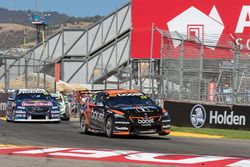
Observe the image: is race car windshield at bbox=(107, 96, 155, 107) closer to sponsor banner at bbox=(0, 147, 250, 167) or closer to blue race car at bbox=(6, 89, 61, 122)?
sponsor banner at bbox=(0, 147, 250, 167)

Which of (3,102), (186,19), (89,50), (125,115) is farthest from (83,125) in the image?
(89,50)

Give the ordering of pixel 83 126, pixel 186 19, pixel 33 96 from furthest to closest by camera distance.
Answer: pixel 186 19
pixel 33 96
pixel 83 126

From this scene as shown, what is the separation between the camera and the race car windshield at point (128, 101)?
18.7 m

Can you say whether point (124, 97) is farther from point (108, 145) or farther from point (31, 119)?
point (31, 119)

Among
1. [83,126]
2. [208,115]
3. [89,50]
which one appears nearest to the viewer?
[83,126]

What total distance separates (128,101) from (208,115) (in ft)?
14.9

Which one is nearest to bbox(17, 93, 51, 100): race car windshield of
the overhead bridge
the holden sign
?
the holden sign

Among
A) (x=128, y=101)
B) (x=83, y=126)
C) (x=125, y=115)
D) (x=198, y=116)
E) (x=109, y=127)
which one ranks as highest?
(x=128, y=101)

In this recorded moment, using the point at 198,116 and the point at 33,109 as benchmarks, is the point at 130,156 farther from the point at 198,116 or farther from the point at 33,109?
the point at 33,109

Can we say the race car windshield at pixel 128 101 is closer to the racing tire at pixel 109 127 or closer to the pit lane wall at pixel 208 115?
the racing tire at pixel 109 127

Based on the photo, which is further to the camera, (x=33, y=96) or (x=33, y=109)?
(x=33, y=96)

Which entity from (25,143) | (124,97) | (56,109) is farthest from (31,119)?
(25,143)

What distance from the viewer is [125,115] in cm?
1772

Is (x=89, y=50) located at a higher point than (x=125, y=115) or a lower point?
higher
